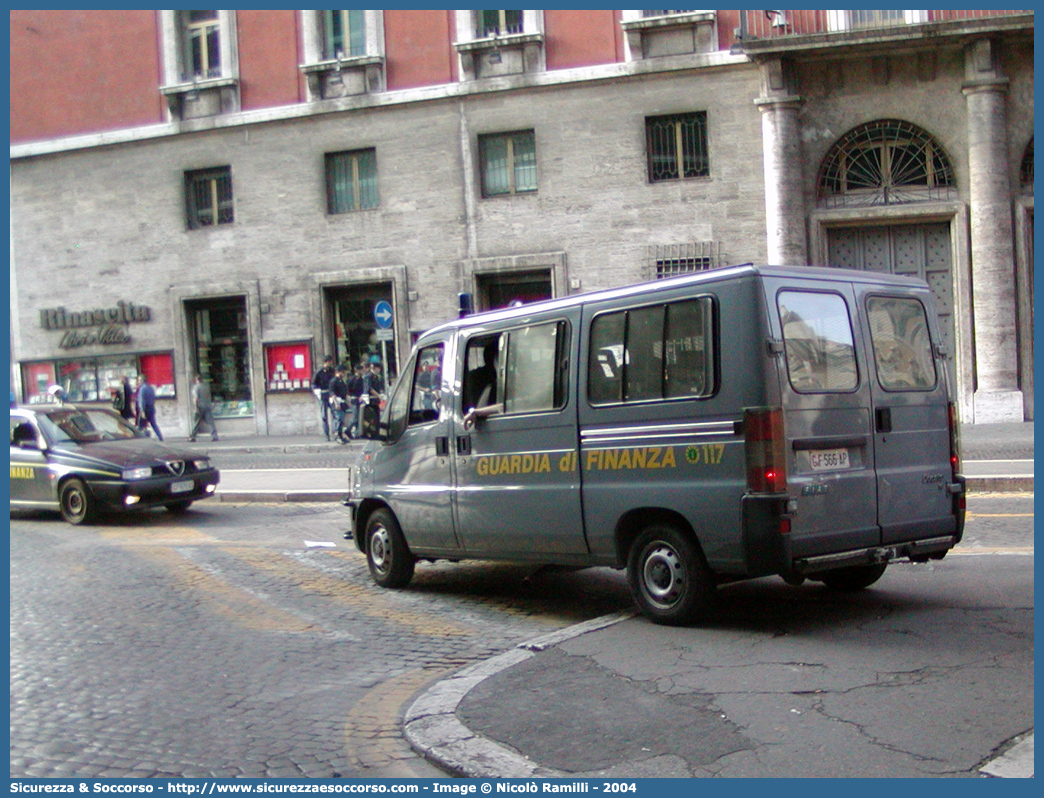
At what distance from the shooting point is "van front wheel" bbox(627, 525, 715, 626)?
6883 millimetres

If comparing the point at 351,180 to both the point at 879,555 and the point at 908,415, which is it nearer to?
the point at 908,415

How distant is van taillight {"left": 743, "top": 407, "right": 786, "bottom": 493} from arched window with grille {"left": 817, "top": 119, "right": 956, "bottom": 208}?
18008mm

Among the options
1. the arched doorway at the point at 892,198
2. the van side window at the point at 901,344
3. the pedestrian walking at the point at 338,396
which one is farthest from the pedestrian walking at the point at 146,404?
the van side window at the point at 901,344

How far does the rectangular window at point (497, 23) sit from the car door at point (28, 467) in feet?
47.0

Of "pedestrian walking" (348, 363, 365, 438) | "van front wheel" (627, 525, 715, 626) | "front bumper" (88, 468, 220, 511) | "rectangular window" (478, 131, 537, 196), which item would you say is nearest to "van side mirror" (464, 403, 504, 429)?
"van front wheel" (627, 525, 715, 626)

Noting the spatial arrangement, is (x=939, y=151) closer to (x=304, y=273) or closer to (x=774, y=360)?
(x=304, y=273)

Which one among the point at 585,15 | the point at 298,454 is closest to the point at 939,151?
the point at 585,15

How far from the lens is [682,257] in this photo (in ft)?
80.0

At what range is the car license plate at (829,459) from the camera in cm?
669

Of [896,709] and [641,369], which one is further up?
[641,369]

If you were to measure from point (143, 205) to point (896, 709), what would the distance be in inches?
1067

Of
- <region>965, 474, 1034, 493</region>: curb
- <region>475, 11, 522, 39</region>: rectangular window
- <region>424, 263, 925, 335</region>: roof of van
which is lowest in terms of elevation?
<region>965, 474, 1034, 493</region>: curb

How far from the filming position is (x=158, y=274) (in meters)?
29.1

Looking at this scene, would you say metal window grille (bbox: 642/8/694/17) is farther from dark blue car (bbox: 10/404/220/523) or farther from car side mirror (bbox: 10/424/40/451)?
car side mirror (bbox: 10/424/40/451)
